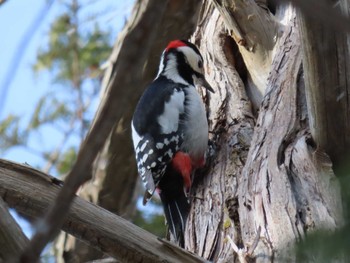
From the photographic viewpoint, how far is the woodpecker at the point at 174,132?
11.5 feet

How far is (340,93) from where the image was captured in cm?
249

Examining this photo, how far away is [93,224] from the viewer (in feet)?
6.97

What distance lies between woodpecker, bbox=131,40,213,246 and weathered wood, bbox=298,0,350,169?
86cm

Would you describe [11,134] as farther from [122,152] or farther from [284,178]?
[284,178]

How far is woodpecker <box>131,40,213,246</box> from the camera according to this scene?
3502 millimetres

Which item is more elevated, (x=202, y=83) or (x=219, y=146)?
(x=202, y=83)

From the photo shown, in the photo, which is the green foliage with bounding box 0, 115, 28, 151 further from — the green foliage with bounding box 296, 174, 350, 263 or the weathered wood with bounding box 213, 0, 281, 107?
the green foliage with bounding box 296, 174, 350, 263

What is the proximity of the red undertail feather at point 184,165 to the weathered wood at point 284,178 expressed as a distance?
17.3 inches

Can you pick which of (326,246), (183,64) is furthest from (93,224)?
(183,64)

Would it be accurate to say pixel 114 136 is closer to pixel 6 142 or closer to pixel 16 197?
pixel 6 142

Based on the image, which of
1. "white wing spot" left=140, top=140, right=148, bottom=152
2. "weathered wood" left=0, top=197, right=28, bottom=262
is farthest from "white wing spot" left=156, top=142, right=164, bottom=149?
"weathered wood" left=0, top=197, right=28, bottom=262

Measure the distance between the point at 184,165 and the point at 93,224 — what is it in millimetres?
1551

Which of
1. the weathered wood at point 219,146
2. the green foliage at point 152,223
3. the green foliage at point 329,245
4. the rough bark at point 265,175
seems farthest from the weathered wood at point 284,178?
the green foliage at point 152,223

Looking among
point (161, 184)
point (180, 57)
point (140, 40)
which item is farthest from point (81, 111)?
point (140, 40)
